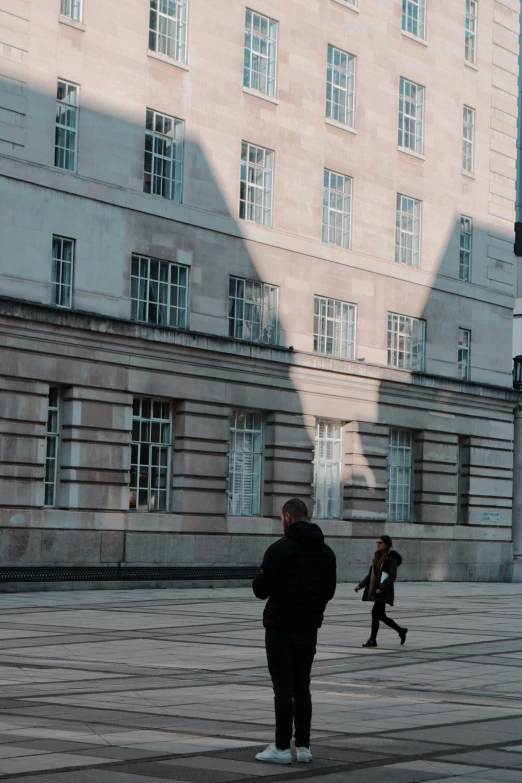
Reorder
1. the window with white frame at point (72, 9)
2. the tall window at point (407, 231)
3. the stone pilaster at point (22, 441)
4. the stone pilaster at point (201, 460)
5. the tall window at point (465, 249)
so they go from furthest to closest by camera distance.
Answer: the tall window at point (465, 249) < the tall window at point (407, 231) < the stone pilaster at point (201, 460) < the window with white frame at point (72, 9) < the stone pilaster at point (22, 441)

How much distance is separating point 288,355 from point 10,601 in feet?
48.0

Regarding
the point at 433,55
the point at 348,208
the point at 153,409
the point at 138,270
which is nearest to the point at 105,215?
the point at 138,270

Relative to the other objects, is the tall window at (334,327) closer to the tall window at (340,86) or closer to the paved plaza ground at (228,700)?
the tall window at (340,86)

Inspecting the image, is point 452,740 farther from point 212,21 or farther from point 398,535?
point 398,535

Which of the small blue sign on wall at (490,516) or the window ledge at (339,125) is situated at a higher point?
the window ledge at (339,125)

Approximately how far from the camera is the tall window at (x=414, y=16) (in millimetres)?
47469

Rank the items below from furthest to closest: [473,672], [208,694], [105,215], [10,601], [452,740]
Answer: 1. [105,215]
2. [10,601]
3. [473,672]
4. [208,694]
5. [452,740]

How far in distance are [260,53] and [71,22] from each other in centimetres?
803

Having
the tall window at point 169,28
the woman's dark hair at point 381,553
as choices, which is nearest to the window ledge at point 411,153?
the tall window at point 169,28

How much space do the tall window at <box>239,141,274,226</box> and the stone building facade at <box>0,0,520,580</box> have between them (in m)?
0.08

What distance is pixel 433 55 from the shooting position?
48.5 metres

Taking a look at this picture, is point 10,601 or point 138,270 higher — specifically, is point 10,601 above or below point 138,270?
below

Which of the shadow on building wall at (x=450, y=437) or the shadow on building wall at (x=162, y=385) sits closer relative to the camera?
the shadow on building wall at (x=162, y=385)

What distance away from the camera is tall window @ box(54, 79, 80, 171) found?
3466cm
